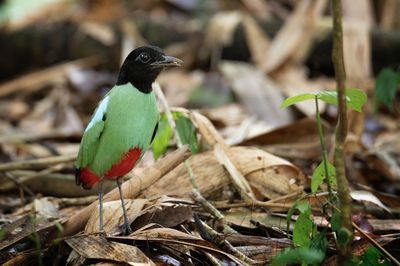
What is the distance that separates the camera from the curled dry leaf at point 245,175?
382 centimetres

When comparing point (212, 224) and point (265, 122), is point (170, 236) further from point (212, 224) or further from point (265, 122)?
point (265, 122)

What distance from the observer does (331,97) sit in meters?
2.77

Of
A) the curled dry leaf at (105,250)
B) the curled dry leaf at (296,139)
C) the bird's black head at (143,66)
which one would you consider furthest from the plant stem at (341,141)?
the curled dry leaf at (296,139)

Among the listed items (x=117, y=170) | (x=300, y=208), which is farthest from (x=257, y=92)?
(x=300, y=208)

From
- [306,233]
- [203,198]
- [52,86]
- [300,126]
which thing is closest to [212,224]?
[203,198]

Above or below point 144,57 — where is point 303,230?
below

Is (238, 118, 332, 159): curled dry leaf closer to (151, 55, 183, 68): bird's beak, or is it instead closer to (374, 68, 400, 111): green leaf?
(374, 68, 400, 111): green leaf

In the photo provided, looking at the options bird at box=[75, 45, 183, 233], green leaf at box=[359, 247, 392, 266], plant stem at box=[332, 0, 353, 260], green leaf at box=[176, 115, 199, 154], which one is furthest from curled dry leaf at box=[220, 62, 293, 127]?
plant stem at box=[332, 0, 353, 260]

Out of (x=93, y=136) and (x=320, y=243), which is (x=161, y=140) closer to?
(x=93, y=136)

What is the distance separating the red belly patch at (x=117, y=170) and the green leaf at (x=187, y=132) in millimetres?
632

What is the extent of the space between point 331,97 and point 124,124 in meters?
0.97

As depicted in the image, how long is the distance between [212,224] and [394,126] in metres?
3.68

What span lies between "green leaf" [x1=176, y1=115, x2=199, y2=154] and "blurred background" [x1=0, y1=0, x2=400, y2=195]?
3.82 ft

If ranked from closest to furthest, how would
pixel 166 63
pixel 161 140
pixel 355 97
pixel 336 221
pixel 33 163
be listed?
pixel 336 221 → pixel 355 97 → pixel 166 63 → pixel 161 140 → pixel 33 163
